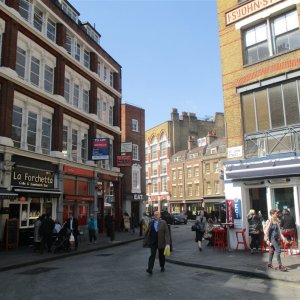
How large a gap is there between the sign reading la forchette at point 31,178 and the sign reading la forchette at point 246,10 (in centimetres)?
1264

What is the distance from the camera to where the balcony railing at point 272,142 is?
14094 millimetres

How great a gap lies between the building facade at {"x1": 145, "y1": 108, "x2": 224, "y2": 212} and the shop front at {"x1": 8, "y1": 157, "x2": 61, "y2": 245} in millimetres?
45991

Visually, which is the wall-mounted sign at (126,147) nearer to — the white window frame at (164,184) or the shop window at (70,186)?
the shop window at (70,186)

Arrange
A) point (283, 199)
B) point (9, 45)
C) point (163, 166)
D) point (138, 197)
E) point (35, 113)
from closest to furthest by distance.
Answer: point (283, 199)
point (9, 45)
point (35, 113)
point (138, 197)
point (163, 166)

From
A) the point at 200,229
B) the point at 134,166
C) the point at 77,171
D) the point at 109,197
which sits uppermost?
the point at 134,166

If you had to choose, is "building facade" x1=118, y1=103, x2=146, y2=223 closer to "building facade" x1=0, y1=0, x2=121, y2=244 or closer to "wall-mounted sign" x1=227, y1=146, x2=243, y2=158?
"building facade" x1=0, y1=0, x2=121, y2=244

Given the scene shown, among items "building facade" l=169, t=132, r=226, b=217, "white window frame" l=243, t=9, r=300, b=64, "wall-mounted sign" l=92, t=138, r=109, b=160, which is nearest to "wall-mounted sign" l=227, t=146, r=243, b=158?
"white window frame" l=243, t=9, r=300, b=64

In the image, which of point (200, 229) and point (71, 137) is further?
point (71, 137)

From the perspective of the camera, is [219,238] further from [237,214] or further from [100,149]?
[100,149]

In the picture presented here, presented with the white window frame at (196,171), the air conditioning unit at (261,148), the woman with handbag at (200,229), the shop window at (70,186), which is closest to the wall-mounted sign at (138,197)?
the shop window at (70,186)

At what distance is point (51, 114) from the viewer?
23500 millimetres

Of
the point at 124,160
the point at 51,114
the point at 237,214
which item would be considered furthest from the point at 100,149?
the point at 237,214

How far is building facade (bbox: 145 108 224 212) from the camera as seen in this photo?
69312mm

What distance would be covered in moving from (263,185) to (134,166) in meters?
27.6
